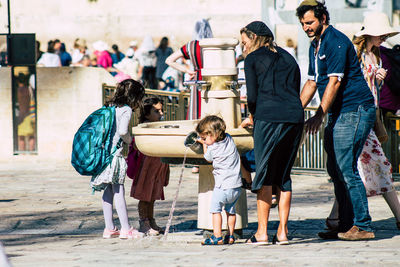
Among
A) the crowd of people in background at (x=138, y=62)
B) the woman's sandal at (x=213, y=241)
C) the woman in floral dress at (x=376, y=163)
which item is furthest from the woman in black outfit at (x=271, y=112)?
the crowd of people in background at (x=138, y=62)

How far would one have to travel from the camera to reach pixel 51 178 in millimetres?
11398

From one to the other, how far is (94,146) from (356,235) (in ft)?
7.08

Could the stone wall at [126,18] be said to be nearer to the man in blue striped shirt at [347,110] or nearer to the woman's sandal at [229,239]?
the man in blue striped shirt at [347,110]

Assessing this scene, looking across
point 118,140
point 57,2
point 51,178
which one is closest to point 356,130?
point 118,140

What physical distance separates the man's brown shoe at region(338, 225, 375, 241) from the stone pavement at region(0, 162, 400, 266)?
2.7 inches

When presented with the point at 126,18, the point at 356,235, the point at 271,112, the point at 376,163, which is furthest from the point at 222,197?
the point at 126,18

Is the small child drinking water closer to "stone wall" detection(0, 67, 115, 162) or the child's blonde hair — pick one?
the child's blonde hair

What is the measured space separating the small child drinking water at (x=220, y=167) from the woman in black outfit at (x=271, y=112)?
210 mm

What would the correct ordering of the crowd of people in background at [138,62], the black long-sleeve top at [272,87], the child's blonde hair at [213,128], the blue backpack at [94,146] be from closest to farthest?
the black long-sleeve top at [272,87] → the child's blonde hair at [213,128] → the blue backpack at [94,146] → the crowd of people in background at [138,62]

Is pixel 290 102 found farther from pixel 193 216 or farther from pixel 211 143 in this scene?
pixel 193 216

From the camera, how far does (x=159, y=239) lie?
7176mm

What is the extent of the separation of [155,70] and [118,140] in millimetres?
14067

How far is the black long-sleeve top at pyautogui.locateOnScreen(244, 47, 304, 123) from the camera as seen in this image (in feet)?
21.1

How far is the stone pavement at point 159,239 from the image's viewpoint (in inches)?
232
